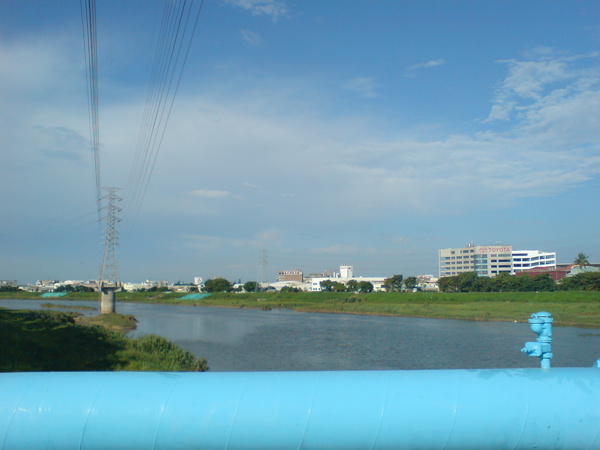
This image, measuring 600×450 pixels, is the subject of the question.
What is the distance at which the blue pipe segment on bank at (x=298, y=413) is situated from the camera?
3.45 meters

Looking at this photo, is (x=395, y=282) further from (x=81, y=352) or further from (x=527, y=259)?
(x=81, y=352)

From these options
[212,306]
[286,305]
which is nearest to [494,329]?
[286,305]

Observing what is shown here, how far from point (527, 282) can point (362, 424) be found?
59.8m

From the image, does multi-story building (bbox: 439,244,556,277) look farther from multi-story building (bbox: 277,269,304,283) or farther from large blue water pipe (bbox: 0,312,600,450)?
large blue water pipe (bbox: 0,312,600,450)

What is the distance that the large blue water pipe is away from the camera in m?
3.45

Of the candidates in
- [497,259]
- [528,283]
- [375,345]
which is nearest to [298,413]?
[375,345]

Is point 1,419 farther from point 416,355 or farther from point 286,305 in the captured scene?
point 286,305

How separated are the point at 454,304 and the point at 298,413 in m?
51.3

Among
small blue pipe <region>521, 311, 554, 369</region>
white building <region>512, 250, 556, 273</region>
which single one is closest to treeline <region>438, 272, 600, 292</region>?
white building <region>512, 250, 556, 273</region>

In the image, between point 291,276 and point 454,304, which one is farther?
point 291,276

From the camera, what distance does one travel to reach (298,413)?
347cm

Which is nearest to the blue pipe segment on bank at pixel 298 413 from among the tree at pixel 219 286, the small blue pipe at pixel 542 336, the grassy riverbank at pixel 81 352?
the small blue pipe at pixel 542 336

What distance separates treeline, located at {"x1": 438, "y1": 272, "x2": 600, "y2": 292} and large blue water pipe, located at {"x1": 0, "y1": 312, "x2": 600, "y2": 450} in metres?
54.3

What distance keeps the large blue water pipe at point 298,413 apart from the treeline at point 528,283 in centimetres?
5434
